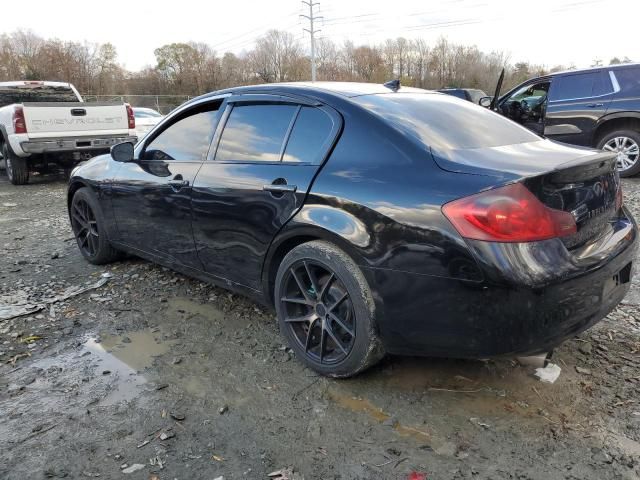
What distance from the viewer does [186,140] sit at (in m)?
3.70

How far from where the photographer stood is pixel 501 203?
2.12 metres

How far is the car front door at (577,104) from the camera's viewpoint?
323 inches

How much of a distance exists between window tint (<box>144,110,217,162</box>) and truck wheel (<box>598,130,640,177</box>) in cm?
709

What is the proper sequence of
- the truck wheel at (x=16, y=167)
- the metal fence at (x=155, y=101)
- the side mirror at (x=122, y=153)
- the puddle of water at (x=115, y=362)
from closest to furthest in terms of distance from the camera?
the puddle of water at (x=115, y=362) < the side mirror at (x=122, y=153) < the truck wheel at (x=16, y=167) < the metal fence at (x=155, y=101)

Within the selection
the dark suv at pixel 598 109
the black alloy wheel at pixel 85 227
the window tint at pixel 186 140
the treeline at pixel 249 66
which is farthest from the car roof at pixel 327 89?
the treeline at pixel 249 66

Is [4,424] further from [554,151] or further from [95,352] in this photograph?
[554,151]

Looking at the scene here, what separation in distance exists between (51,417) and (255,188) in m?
1.63

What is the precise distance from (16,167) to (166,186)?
7735 millimetres

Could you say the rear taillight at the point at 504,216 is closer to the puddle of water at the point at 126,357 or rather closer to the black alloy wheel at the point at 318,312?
the black alloy wheel at the point at 318,312

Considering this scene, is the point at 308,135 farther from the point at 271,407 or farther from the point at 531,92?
the point at 531,92

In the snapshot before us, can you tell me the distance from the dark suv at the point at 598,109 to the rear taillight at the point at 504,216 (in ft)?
23.6

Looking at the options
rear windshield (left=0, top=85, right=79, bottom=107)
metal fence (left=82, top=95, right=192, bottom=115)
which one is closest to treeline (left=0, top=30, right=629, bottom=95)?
metal fence (left=82, top=95, right=192, bottom=115)

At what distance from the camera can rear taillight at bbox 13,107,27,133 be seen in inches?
345

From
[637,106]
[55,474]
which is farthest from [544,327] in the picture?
[637,106]
